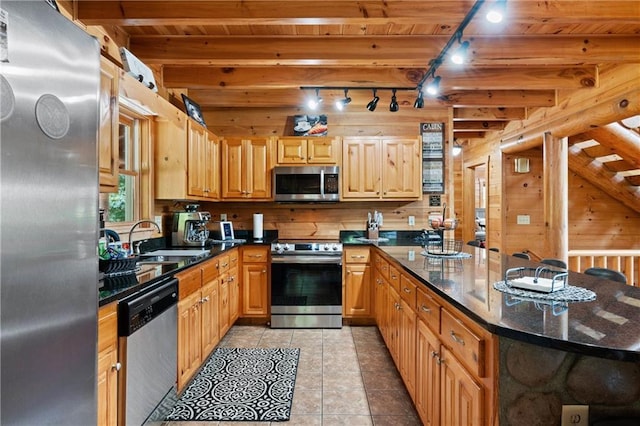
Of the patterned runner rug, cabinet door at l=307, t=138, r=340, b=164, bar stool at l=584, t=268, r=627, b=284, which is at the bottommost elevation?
the patterned runner rug

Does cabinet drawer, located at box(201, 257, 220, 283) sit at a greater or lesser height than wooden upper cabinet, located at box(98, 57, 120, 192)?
lesser

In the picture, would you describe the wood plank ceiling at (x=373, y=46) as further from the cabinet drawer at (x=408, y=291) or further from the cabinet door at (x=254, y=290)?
the cabinet door at (x=254, y=290)

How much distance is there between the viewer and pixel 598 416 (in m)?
1.08

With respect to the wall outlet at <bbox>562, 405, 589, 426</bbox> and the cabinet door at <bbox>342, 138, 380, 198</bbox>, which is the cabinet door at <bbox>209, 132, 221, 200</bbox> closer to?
the cabinet door at <bbox>342, 138, 380, 198</bbox>

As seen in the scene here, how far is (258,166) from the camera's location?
4195mm

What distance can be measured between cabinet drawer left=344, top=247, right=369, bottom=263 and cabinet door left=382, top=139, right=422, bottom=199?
2.60 feet

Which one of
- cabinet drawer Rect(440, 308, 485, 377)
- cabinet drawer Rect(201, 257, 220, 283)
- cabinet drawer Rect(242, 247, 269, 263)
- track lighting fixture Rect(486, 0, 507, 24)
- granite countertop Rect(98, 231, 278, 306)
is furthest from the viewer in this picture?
cabinet drawer Rect(242, 247, 269, 263)

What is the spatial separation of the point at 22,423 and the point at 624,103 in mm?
4377

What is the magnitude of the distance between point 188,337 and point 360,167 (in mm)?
2654

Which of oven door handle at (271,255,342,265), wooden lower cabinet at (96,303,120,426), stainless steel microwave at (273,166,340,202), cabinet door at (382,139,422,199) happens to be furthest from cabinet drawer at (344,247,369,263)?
wooden lower cabinet at (96,303,120,426)

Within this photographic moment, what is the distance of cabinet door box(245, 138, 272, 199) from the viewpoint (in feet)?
13.8

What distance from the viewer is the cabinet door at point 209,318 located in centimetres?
273

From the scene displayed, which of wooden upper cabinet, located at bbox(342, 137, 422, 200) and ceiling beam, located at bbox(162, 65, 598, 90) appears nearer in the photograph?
ceiling beam, located at bbox(162, 65, 598, 90)

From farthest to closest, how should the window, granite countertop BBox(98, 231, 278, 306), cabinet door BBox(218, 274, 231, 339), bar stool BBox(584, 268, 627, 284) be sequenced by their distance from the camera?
cabinet door BBox(218, 274, 231, 339) < the window < bar stool BBox(584, 268, 627, 284) < granite countertop BBox(98, 231, 278, 306)
